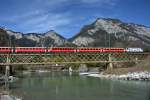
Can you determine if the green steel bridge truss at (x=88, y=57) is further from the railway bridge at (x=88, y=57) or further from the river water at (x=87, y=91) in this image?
the river water at (x=87, y=91)

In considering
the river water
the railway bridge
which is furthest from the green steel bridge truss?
the river water

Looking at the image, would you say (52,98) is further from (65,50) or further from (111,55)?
(111,55)

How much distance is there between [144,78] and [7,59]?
3842 cm

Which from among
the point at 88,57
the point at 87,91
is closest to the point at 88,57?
the point at 88,57

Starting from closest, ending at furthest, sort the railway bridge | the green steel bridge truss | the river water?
the river water
the railway bridge
the green steel bridge truss

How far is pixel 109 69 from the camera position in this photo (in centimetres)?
9350

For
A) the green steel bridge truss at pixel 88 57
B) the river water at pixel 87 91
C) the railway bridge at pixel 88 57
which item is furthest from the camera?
the green steel bridge truss at pixel 88 57

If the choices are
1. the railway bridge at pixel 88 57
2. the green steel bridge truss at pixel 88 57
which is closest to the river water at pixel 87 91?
the railway bridge at pixel 88 57

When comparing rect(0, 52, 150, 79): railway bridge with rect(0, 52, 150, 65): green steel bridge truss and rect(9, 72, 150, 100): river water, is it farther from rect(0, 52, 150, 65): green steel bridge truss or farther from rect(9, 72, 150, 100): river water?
rect(9, 72, 150, 100): river water

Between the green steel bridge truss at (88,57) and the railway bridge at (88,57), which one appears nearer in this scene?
the railway bridge at (88,57)

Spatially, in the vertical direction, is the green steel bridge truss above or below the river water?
above

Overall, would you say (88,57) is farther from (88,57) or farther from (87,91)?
(87,91)

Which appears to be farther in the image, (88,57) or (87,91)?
(88,57)

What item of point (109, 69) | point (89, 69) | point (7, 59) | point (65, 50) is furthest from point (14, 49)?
point (89, 69)
